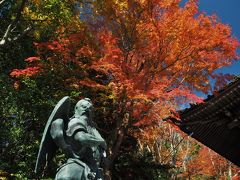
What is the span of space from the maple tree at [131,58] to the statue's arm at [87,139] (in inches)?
340

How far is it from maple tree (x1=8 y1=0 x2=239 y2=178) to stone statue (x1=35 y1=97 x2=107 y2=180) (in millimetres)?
8400

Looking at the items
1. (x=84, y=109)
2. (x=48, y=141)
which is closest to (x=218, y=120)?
(x=84, y=109)

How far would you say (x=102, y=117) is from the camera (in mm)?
16500

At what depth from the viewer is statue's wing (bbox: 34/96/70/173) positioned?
4.56 m

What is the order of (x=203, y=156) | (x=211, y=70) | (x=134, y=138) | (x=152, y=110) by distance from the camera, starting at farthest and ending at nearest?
(x=203, y=156) → (x=134, y=138) → (x=211, y=70) → (x=152, y=110)

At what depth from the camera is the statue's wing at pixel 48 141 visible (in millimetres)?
4562

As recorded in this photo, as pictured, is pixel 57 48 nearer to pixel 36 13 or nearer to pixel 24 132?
pixel 36 13

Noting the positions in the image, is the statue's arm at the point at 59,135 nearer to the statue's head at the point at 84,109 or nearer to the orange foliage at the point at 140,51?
the statue's head at the point at 84,109

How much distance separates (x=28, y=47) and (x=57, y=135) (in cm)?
1256

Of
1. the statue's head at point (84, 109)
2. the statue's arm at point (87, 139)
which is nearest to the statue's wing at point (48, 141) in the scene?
the statue's head at point (84, 109)

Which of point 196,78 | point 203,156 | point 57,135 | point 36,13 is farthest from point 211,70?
point 203,156

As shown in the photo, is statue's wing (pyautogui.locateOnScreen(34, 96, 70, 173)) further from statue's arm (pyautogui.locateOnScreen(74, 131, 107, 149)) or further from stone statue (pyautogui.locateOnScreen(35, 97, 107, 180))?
statue's arm (pyautogui.locateOnScreen(74, 131, 107, 149))

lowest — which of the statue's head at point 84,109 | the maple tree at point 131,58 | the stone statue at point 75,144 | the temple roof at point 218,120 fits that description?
the stone statue at point 75,144

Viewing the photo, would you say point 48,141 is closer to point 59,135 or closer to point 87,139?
point 59,135
